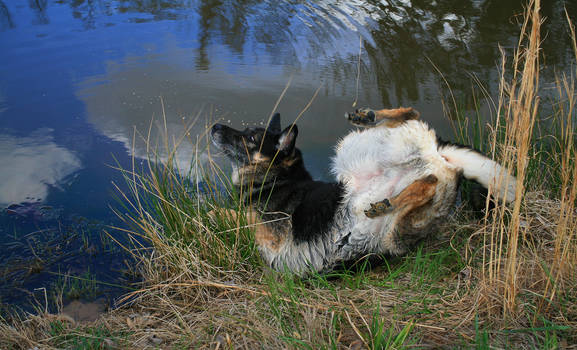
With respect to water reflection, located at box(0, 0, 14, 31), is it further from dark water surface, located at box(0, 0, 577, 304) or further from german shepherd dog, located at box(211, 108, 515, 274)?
german shepherd dog, located at box(211, 108, 515, 274)

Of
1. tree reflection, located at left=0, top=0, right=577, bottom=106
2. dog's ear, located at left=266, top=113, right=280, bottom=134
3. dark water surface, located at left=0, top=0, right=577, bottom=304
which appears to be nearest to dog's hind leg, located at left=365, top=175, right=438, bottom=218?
dog's ear, located at left=266, top=113, right=280, bottom=134

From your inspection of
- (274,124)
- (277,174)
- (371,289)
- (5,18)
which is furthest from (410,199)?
(5,18)

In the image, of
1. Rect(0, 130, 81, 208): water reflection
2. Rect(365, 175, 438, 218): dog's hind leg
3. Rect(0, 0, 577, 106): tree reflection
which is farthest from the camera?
Rect(0, 0, 577, 106): tree reflection

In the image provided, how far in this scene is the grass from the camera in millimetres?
2465

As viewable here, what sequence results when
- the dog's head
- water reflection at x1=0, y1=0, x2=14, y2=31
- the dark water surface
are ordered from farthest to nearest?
water reflection at x1=0, y1=0, x2=14, y2=31, the dark water surface, the dog's head

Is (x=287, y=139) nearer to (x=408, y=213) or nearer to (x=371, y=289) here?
(x=408, y=213)

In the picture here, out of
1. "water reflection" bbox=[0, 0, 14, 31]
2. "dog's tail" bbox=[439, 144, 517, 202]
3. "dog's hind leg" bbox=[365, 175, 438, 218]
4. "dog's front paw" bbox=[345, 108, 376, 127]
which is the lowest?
"dog's hind leg" bbox=[365, 175, 438, 218]

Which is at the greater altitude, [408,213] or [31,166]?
[408,213]

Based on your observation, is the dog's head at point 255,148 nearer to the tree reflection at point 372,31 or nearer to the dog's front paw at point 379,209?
the dog's front paw at point 379,209

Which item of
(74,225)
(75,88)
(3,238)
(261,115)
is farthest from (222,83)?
Answer: (3,238)

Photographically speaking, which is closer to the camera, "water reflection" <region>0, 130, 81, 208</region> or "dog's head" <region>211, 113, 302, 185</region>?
"dog's head" <region>211, 113, 302, 185</region>

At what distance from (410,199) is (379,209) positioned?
0.85 ft

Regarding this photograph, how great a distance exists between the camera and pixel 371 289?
3.13m

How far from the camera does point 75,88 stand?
22.8 ft
